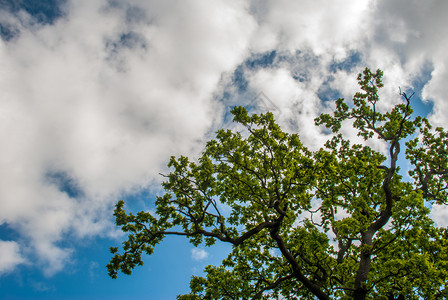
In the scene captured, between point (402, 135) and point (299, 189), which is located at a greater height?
point (402, 135)

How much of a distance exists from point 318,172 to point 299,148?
2.33m

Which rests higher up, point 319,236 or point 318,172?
point 318,172

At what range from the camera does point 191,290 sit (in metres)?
16.2

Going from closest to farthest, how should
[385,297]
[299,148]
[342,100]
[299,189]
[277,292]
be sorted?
[385,297], [299,189], [299,148], [277,292], [342,100]

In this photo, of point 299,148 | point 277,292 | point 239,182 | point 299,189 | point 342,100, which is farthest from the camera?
point 342,100

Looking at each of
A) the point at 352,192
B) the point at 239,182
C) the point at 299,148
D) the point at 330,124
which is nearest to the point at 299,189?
the point at 299,148

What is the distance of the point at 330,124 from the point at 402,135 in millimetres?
4830

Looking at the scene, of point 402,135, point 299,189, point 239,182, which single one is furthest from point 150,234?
point 402,135

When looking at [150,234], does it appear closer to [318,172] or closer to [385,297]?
[318,172]

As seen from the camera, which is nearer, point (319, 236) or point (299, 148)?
point (319, 236)

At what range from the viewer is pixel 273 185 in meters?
15.6

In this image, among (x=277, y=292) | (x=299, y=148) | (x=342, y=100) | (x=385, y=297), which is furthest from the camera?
(x=342, y=100)

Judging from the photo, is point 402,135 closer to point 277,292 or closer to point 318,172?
point 318,172

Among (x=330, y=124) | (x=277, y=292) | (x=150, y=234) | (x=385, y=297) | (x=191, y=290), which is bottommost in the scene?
(x=385, y=297)
